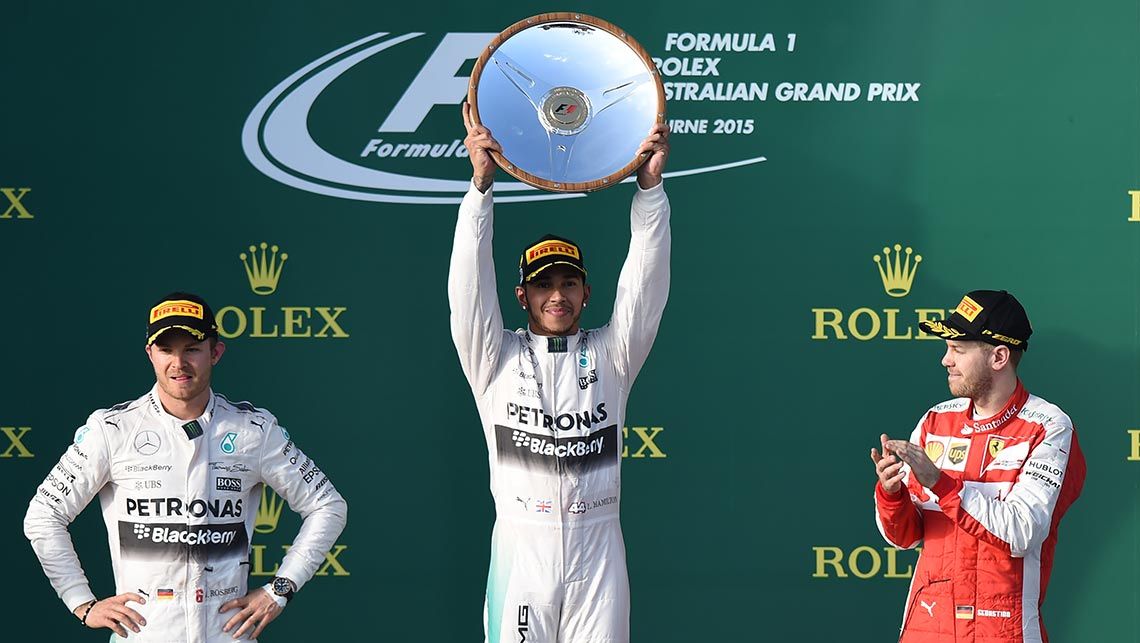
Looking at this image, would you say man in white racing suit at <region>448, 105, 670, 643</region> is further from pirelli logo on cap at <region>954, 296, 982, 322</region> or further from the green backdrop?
the green backdrop

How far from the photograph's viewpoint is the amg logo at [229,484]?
2828mm

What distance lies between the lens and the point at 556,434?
2.98 metres

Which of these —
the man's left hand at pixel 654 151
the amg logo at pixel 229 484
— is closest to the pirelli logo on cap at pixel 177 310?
the amg logo at pixel 229 484

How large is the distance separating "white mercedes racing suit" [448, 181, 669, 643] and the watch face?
47 cm

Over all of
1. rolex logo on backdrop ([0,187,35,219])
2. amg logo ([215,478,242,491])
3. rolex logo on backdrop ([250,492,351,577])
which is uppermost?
rolex logo on backdrop ([0,187,35,219])

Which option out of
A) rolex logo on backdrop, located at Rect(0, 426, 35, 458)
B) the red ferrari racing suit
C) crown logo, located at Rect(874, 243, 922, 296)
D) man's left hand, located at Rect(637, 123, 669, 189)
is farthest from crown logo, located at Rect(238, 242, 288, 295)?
the red ferrari racing suit

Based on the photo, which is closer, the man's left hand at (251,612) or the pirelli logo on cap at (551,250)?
the man's left hand at (251,612)

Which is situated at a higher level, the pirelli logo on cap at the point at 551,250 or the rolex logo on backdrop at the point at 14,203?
the rolex logo on backdrop at the point at 14,203

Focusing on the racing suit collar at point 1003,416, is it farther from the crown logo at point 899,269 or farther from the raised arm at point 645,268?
the crown logo at point 899,269

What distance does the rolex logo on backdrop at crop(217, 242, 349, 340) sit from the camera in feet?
12.5

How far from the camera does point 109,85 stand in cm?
379

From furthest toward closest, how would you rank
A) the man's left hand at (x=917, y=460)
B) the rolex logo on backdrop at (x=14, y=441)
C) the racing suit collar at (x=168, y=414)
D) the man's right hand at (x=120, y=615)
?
the rolex logo on backdrop at (x=14, y=441), the racing suit collar at (x=168, y=414), the man's right hand at (x=120, y=615), the man's left hand at (x=917, y=460)

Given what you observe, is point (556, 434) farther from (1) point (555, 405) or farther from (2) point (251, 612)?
(2) point (251, 612)

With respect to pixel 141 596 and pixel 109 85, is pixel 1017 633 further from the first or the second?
pixel 109 85
